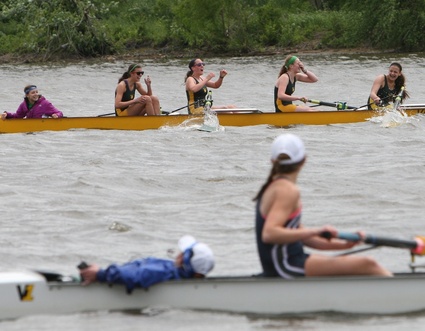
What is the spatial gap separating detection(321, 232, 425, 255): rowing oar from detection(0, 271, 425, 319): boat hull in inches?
8.4

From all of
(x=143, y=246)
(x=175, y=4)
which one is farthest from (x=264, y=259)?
(x=175, y=4)

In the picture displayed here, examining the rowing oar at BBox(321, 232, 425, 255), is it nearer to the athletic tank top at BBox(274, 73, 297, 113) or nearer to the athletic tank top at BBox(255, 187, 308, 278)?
the athletic tank top at BBox(255, 187, 308, 278)

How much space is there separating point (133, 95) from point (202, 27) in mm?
30209

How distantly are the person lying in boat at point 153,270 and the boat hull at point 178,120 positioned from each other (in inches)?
419

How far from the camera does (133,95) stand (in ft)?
60.5

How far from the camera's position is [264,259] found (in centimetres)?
760

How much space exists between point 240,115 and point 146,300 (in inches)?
435

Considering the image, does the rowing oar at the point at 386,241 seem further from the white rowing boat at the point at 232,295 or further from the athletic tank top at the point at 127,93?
the athletic tank top at the point at 127,93

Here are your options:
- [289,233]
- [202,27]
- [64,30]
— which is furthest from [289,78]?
[202,27]

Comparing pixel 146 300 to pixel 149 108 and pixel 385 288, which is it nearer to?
pixel 385 288

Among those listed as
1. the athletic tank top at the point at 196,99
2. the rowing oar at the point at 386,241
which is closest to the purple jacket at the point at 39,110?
the athletic tank top at the point at 196,99

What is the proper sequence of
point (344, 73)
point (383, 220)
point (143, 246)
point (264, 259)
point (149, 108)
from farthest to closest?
point (344, 73) → point (149, 108) → point (383, 220) → point (143, 246) → point (264, 259)

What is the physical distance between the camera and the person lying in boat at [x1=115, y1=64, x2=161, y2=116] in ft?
59.5

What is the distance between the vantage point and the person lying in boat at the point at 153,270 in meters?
7.67
